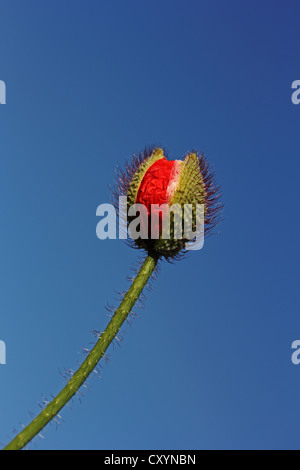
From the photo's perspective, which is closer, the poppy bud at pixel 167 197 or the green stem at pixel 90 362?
the green stem at pixel 90 362

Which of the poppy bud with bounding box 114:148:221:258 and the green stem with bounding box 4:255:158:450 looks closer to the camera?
the green stem with bounding box 4:255:158:450

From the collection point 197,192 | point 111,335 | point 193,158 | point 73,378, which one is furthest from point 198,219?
point 73,378

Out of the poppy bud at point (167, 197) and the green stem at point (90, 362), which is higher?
the poppy bud at point (167, 197)

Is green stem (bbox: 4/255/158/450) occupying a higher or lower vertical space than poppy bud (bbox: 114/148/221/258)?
lower

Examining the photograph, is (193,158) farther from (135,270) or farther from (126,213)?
(135,270)
